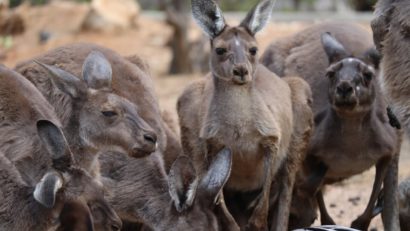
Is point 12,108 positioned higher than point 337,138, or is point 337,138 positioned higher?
point 12,108

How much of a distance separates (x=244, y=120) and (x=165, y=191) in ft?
3.12

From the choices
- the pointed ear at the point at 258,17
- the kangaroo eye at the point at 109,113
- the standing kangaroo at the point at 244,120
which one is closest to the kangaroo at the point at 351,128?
the standing kangaroo at the point at 244,120

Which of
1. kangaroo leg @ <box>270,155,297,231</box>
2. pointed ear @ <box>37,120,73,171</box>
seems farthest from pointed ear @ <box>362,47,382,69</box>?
pointed ear @ <box>37,120,73,171</box>

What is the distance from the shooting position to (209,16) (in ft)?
29.3

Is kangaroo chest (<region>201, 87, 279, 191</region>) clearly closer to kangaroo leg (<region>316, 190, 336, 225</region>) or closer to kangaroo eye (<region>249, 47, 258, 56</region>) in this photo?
kangaroo eye (<region>249, 47, 258, 56</region>)

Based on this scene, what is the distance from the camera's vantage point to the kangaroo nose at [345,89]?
9.21 m

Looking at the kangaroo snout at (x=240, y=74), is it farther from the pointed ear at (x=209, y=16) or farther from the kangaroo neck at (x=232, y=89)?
the pointed ear at (x=209, y=16)

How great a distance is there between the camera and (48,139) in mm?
6988

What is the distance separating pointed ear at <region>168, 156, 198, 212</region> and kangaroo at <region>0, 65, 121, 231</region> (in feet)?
1.38

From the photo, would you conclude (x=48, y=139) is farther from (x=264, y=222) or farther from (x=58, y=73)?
(x=264, y=222)

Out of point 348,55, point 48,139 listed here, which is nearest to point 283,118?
point 348,55

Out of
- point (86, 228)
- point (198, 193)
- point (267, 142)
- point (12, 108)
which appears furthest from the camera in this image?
point (267, 142)

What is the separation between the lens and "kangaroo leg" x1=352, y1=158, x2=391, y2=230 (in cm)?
938

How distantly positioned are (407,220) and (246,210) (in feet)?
4.38
